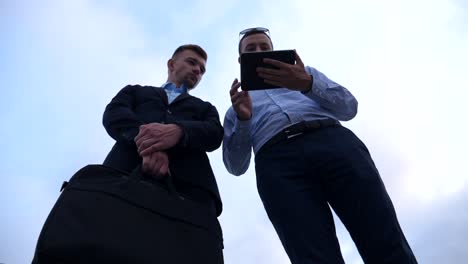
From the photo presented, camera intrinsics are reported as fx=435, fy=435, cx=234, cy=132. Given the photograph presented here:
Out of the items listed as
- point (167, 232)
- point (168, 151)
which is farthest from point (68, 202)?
point (168, 151)

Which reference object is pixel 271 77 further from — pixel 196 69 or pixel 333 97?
pixel 196 69

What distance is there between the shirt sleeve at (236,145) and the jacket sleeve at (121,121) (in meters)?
Answer: 0.65

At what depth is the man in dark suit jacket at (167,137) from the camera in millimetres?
2451

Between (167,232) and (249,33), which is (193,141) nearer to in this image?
(167,232)

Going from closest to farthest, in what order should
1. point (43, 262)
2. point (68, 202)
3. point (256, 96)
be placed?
point (43, 262), point (68, 202), point (256, 96)

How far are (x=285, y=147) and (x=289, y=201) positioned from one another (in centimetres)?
35

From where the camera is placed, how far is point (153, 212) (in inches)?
86.8

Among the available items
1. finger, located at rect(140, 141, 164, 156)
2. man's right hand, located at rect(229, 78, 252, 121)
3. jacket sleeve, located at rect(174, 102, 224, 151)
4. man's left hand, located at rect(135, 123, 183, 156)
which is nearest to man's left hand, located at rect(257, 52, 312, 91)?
man's right hand, located at rect(229, 78, 252, 121)

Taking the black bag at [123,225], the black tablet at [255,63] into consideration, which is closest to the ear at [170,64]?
the black tablet at [255,63]

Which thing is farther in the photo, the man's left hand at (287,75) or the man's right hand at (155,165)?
the man's left hand at (287,75)

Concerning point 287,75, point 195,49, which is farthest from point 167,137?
point 195,49

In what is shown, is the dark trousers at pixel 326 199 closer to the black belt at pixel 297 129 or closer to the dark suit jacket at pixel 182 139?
the black belt at pixel 297 129

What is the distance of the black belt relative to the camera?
265 centimetres

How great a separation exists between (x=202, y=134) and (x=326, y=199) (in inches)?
33.0
